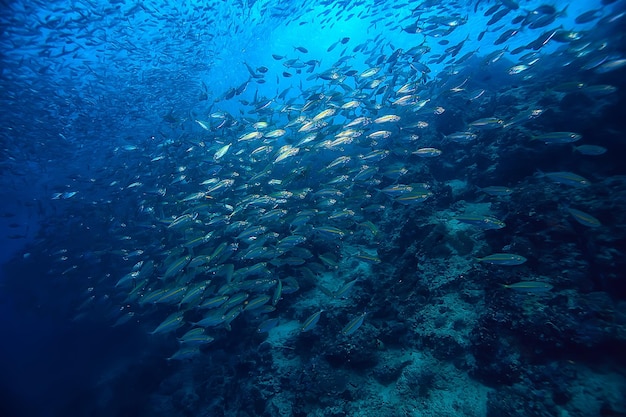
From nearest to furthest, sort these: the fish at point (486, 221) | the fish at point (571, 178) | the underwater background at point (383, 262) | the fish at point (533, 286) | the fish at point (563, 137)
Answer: the fish at point (533, 286) → the underwater background at point (383, 262) → the fish at point (486, 221) → the fish at point (571, 178) → the fish at point (563, 137)

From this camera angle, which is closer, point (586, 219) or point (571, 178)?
point (586, 219)

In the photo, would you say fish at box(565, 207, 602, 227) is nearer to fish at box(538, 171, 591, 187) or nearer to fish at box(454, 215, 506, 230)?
fish at box(538, 171, 591, 187)

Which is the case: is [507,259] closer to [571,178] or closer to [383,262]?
[571,178]

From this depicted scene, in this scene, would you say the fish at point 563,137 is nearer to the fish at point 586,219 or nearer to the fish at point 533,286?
the fish at point 586,219

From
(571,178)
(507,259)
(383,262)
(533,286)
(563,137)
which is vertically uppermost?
(563,137)

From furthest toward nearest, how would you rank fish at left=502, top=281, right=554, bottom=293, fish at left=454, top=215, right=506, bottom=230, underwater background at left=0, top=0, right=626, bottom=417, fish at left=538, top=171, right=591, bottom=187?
fish at left=538, top=171, right=591, bottom=187 < fish at left=454, top=215, right=506, bottom=230 < underwater background at left=0, top=0, right=626, bottom=417 < fish at left=502, top=281, right=554, bottom=293

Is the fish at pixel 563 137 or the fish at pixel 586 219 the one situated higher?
the fish at pixel 563 137

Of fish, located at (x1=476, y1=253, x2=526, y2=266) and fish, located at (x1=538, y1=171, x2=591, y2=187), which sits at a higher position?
fish, located at (x1=538, y1=171, x2=591, y2=187)

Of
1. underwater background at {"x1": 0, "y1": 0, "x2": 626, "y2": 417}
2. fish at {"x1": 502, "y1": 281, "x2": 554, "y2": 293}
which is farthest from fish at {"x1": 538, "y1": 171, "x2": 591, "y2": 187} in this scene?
fish at {"x1": 502, "y1": 281, "x2": 554, "y2": 293}

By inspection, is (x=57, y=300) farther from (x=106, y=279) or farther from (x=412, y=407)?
(x=412, y=407)

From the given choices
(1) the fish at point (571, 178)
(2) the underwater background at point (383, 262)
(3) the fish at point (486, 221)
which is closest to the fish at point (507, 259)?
(2) the underwater background at point (383, 262)

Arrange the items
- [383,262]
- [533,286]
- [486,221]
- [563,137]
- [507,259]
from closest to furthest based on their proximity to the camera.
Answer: [533,286] < [507,259] < [486,221] < [563,137] < [383,262]

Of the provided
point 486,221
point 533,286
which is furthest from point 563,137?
→ point 533,286

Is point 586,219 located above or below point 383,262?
above
